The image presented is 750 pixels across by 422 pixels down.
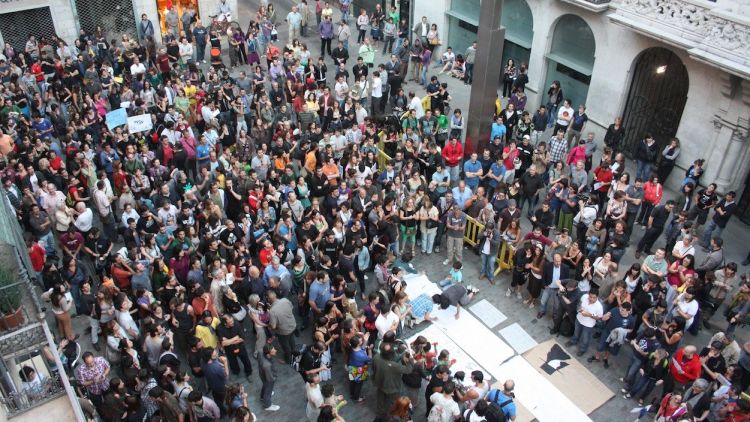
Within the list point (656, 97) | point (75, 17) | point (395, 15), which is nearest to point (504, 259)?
point (656, 97)

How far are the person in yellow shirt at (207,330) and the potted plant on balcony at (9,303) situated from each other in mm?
3168

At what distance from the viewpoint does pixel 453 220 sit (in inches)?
547

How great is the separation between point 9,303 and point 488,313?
8.84 metres

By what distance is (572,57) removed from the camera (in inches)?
789

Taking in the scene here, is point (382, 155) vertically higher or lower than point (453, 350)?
higher

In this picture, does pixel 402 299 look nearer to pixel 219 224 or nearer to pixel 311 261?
pixel 311 261

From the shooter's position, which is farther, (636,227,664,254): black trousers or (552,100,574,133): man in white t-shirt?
(552,100,574,133): man in white t-shirt

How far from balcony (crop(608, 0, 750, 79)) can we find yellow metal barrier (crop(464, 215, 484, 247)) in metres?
6.55

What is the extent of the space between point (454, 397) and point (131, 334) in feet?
18.4

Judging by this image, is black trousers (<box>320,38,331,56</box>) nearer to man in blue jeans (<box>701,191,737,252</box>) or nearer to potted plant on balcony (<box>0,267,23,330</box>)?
man in blue jeans (<box>701,191,737,252</box>)

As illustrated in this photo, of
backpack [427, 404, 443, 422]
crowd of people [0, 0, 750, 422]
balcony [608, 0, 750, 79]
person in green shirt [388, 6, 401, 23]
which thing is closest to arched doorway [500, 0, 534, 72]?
crowd of people [0, 0, 750, 422]

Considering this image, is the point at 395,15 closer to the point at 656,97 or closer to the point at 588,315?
the point at 656,97

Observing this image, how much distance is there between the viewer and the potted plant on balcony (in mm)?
7652

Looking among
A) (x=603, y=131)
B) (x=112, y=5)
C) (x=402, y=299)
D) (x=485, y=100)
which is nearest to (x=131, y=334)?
(x=402, y=299)
